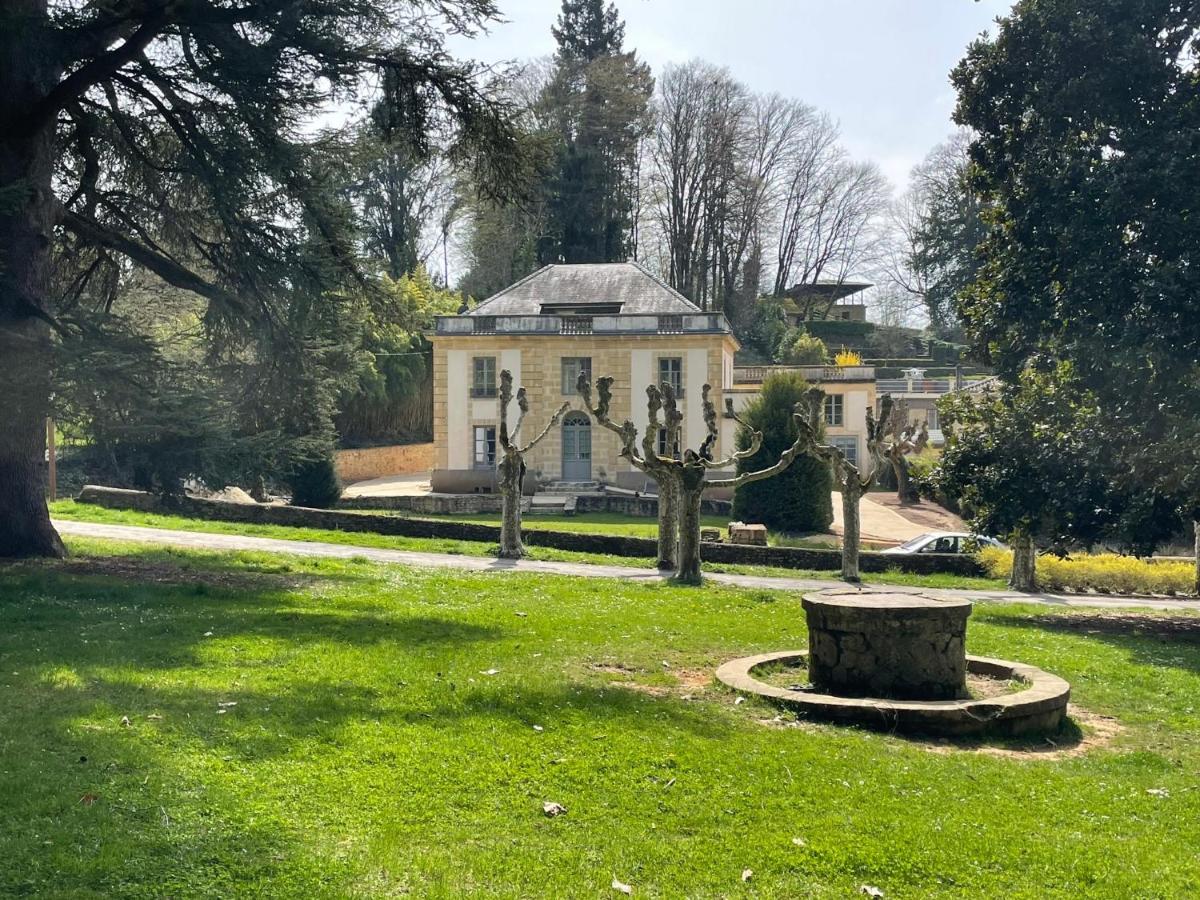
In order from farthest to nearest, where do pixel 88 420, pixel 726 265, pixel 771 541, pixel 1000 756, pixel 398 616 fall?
1. pixel 726 265
2. pixel 771 541
3. pixel 88 420
4. pixel 398 616
5. pixel 1000 756

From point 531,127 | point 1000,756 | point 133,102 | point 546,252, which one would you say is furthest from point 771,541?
point 546,252

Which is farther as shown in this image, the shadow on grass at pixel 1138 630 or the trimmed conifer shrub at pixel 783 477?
the trimmed conifer shrub at pixel 783 477

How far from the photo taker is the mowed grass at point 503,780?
5035 mm

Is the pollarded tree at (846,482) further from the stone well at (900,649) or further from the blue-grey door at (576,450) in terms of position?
the blue-grey door at (576,450)

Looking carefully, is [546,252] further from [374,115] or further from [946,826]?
[946,826]

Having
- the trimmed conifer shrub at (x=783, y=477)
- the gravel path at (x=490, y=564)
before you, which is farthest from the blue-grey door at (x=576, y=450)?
the gravel path at (x=490, y=564)

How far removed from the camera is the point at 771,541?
2986 centimetres

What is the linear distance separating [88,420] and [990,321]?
1263cm

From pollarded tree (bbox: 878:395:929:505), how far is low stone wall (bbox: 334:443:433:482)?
71.4 ft

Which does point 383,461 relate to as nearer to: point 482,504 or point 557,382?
point 557,382

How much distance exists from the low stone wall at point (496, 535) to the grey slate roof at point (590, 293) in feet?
57.6

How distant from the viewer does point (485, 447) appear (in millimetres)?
43531

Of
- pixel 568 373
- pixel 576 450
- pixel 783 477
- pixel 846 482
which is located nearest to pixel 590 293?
pixel 568 373

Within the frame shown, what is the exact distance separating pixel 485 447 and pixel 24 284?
96.2ft
